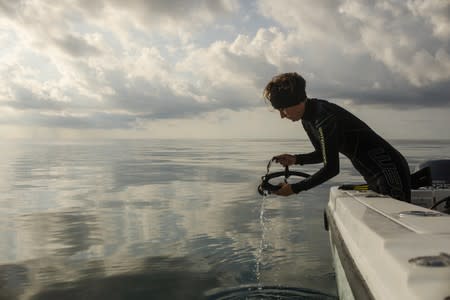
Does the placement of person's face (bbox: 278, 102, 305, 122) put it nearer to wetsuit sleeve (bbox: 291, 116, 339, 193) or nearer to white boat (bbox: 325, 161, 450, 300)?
wetsuit sleeve (bbox: 291, 116, 339, 193)

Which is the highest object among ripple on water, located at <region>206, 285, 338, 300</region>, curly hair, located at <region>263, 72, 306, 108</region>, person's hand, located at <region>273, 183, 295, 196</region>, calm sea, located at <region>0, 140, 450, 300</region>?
curly hair, located at <region>263, 72, 306, 108</region>

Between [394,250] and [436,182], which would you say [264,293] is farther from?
[394,250]

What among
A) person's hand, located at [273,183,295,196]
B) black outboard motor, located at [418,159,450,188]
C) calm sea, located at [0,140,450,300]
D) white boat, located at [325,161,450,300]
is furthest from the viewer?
black outboard motor, located at [418,159,450,188]

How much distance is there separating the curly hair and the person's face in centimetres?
5

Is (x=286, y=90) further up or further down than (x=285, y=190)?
further up

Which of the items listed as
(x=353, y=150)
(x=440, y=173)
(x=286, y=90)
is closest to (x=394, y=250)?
(x=286, y=90)

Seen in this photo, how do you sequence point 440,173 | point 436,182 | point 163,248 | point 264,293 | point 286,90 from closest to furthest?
point 286,90 < point 264,293 < point 436,182 < point 440,173 < point 163,248

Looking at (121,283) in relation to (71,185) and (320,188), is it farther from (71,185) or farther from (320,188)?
(71,185)

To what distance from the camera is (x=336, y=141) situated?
3.73m

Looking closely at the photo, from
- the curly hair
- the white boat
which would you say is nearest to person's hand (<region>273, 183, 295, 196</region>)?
the white boat

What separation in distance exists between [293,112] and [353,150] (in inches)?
27.5

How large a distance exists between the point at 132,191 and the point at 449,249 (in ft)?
45.4

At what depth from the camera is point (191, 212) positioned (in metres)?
10.4

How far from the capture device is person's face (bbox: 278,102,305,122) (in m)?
3.76
